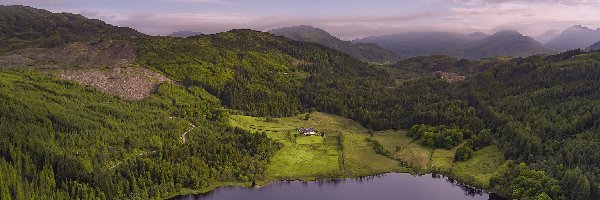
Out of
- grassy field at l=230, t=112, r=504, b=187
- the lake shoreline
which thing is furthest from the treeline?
grassy field at l=230, t=112, r=504, b=187

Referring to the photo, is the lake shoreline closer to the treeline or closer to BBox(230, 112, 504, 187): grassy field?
BBox(230, 112, 504, 187): grassy field

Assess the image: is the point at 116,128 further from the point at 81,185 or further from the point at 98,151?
the point at 81,185

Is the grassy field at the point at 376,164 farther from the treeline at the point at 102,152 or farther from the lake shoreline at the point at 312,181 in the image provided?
the treeline at the point at 102,152

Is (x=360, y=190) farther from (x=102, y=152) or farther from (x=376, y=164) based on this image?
(x=102, y=152)

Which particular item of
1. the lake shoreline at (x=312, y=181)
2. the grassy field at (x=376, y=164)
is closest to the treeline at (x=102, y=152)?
the lake shoreline at (x=312, y=181)

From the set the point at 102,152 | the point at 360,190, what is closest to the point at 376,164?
the point at 360,190

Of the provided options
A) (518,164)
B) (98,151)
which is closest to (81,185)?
(98,151)
